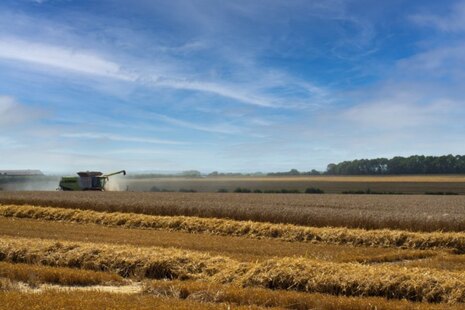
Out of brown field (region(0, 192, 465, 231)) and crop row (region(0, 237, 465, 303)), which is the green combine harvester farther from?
crop row (region(0, 237, 465, 303))

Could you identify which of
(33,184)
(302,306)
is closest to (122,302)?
(302,306)

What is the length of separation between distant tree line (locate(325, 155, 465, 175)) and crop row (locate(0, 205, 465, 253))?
118 meters

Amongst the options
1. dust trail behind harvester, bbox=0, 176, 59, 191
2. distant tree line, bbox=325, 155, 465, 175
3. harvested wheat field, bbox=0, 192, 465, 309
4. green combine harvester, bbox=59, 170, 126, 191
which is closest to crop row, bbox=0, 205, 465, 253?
harvested wheat field, bbox=0, 192, 465, 309

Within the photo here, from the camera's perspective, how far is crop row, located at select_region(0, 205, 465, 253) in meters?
23.4

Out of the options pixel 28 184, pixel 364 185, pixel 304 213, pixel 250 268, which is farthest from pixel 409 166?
pixel 250 268

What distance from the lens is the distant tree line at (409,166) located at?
441 ft

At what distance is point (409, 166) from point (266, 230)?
413ft

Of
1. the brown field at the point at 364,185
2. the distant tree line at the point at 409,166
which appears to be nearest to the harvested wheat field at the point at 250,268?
the brown field at the point at 364,185

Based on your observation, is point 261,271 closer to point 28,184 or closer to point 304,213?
point 304,213

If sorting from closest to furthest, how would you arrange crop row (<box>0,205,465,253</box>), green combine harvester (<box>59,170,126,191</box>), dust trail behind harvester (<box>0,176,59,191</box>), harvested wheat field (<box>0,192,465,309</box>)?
1. harvested wheat field (<box>0,192,465,309</box>)
2. crop row (<box>0,205,465,253</box>)
3. green combine harvester (<box>59,170,126,191</box>)
4. dust trail behind harvester (<box>0,176,59,191</box>)

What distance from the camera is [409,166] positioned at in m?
142

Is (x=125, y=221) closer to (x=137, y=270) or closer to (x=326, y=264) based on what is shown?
(x=137, y=270)

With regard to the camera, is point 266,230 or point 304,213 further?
point 304,213

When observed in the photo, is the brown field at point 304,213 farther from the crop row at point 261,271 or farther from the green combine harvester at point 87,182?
the green combine harvester at point 87,182
